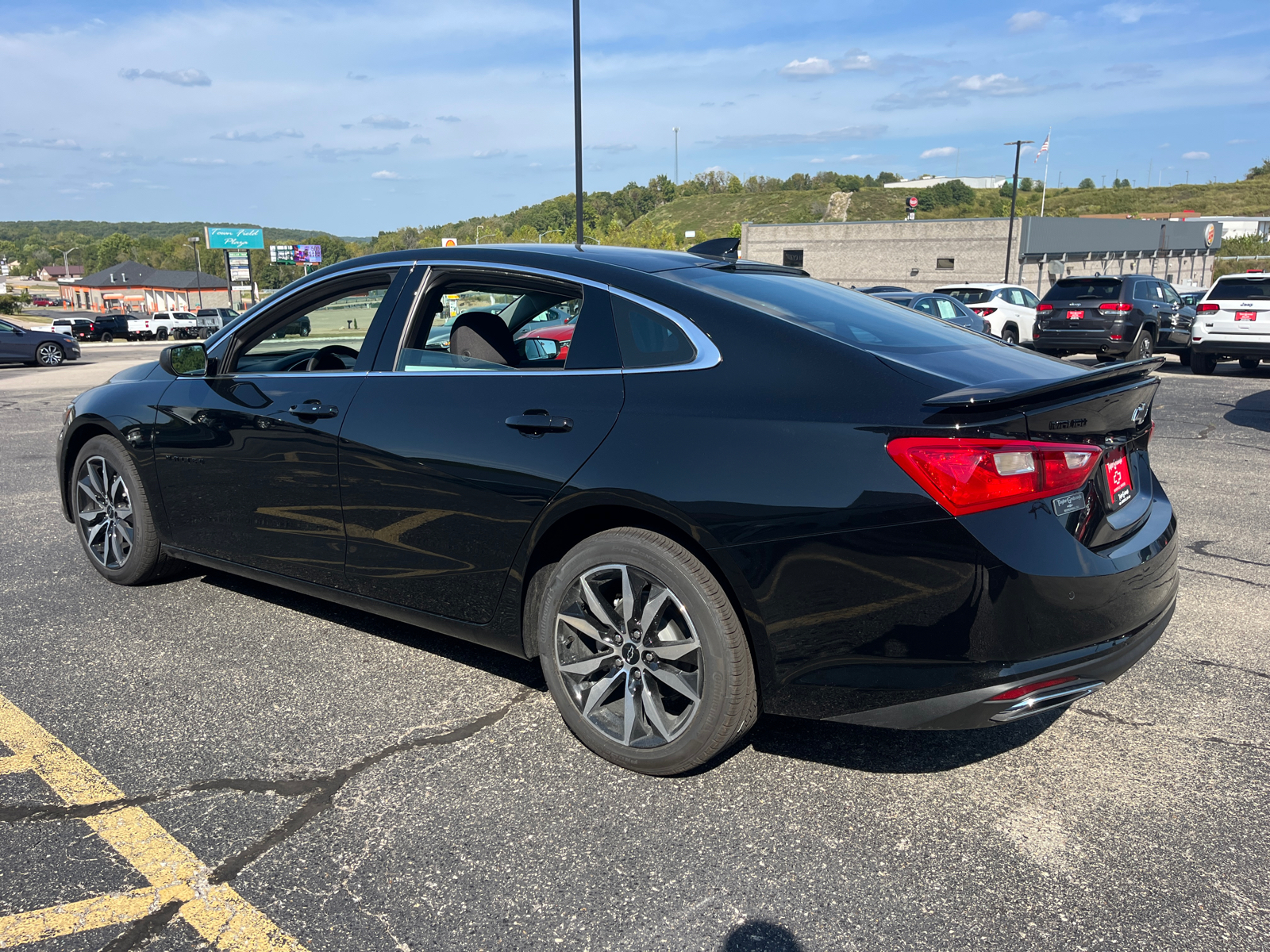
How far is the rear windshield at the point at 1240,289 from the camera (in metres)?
16.1

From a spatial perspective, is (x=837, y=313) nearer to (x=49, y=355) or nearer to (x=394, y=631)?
(x=394, y=631)

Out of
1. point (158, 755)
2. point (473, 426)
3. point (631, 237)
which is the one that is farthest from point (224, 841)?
point (631, 237)

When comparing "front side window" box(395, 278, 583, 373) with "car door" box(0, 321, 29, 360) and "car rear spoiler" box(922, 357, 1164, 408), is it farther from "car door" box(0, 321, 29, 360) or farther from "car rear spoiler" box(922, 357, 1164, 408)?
"car door" box(0, 321, 29, 360)

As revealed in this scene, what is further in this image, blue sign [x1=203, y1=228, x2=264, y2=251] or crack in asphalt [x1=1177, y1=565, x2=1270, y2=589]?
blue sign [x1=203, y1=228, x2=264, y2=251]

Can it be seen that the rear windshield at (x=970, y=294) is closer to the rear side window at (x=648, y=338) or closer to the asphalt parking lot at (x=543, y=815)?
the asphalt parking lot at (x=543, y=815)

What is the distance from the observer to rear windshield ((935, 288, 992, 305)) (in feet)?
76.0

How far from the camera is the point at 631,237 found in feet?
251

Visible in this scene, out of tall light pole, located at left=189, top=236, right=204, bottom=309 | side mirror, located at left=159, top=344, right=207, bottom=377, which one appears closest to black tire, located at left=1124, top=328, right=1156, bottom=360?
side mirror, located at left=159, top=344, right=207, bottom=377

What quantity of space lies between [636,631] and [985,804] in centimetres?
116

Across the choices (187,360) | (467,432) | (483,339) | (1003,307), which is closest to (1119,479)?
(467,432)

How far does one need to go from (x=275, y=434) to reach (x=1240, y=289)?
1743 cm

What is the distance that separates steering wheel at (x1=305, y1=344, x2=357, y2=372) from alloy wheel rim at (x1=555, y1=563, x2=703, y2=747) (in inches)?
66.9

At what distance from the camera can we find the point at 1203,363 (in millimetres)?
17047

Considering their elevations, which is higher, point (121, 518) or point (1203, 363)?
point (121, 518)
